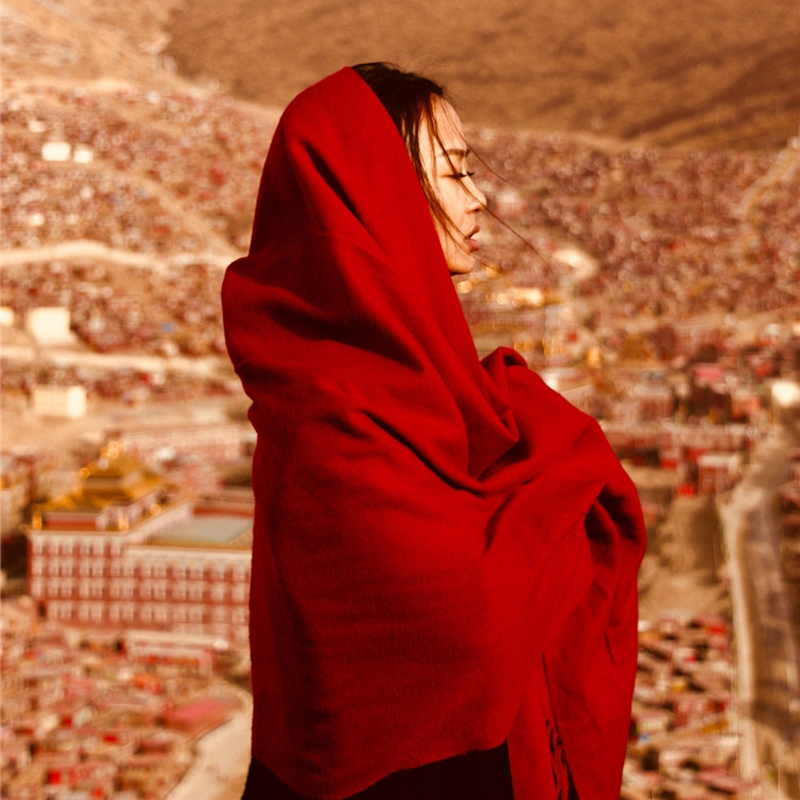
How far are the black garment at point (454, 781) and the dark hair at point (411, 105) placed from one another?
21 cm

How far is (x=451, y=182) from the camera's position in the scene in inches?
16.1

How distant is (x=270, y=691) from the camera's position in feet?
1.30

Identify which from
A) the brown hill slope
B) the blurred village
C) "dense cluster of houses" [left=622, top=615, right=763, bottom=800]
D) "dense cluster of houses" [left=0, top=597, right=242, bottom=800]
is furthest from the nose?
the brown hill slope

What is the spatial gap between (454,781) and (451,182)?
23 cm

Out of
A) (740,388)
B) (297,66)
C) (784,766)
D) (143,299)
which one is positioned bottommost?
(784,766)

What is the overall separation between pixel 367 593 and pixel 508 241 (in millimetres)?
5948

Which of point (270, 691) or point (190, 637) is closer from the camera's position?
point (270, 691)

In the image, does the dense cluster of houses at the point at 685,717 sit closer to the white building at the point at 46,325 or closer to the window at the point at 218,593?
the window at the point at 218,593

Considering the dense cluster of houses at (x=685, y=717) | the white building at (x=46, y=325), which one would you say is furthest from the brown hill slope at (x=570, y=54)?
the dense cluster of houses at (x=685, y=717)

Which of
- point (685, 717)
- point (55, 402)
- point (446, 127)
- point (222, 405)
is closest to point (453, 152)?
A: point (446, 127)

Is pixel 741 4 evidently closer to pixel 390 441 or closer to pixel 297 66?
pixel 297 66

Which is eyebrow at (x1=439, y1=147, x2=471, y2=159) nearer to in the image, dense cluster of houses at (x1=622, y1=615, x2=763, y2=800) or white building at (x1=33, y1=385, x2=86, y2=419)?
dense cluster of houses at (x1=622, y1=615, x2=763, y2=800)

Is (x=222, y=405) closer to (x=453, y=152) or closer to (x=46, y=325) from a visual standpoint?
(x=46, y=325)

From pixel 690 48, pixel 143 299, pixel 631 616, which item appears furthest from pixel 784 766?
pixel 690 48
